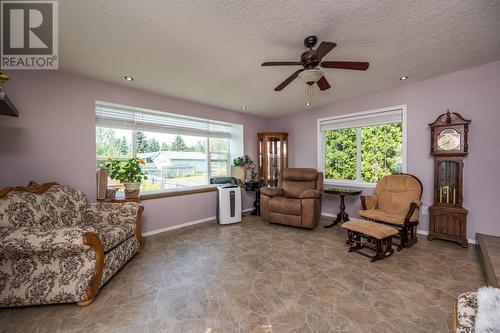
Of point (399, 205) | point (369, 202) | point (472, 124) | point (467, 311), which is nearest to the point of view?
point (467, 311)

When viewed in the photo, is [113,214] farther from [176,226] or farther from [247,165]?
[247,165]

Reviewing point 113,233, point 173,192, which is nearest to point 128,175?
point 173,192

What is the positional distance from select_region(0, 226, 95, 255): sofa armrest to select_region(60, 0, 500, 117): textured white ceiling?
1.77 meters

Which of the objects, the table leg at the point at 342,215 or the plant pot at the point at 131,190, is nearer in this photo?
the plant pot at the point at 131,190

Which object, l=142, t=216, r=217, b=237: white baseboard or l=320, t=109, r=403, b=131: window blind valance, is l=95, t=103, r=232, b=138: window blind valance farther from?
l=320, t=109, r=403, b=131: window blind valance

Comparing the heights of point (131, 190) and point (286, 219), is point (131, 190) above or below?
above

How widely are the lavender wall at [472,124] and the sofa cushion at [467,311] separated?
262 centimetres

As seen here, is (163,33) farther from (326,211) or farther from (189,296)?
(326,211)

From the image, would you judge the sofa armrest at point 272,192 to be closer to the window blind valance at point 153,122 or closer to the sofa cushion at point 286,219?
the sofa cushion at point 286,219

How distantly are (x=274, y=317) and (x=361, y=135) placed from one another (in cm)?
362

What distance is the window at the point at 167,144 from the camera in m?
3.27

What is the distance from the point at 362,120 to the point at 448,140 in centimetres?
132

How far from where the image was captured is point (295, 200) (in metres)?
3.68

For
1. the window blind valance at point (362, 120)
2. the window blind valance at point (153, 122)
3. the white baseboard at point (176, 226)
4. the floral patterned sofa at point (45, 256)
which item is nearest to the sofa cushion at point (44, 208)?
the floral patterned sofa at point (45, 256)
